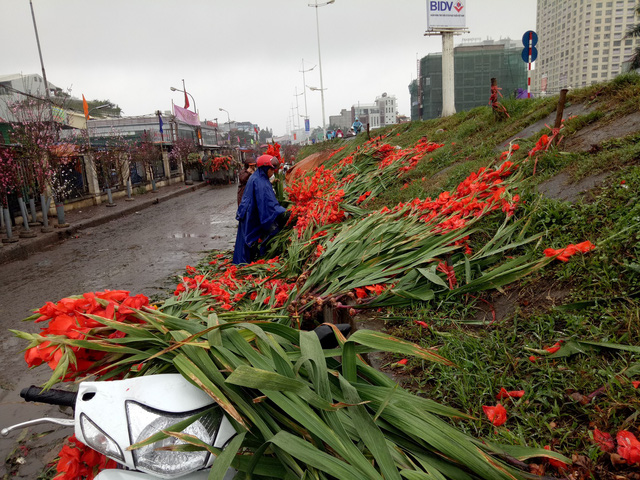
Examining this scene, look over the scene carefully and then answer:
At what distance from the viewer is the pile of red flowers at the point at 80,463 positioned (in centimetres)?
125

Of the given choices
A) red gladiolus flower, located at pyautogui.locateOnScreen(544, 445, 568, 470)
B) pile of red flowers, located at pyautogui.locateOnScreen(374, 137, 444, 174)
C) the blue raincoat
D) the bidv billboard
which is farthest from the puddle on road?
the bidv billboard

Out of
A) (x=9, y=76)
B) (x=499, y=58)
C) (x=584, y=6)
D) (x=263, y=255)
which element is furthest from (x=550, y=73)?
(x=263, y=255)

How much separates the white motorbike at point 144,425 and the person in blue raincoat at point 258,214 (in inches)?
161

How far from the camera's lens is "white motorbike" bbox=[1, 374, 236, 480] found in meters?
1.08

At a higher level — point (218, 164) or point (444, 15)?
point (444, 15)

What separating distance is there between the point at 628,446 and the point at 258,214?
4618 millimetres

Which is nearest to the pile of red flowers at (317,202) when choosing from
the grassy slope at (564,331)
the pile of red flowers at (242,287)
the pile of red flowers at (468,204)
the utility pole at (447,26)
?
the pile of red flowers at (242,287)

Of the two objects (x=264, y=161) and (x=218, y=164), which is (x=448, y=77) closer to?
(x=218, y=164)

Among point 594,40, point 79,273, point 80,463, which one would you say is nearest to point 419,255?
point 80,463

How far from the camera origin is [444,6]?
56.5 feet

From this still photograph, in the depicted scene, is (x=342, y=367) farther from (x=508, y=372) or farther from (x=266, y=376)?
(x=508, y=372)

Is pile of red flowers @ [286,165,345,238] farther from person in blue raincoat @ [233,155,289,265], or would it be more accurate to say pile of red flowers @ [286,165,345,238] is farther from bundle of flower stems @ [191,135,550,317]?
bundle of flower stems @ [191,135,550,317]

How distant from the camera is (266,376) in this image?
1.16 meters

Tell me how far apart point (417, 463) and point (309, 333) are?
0.49 m
